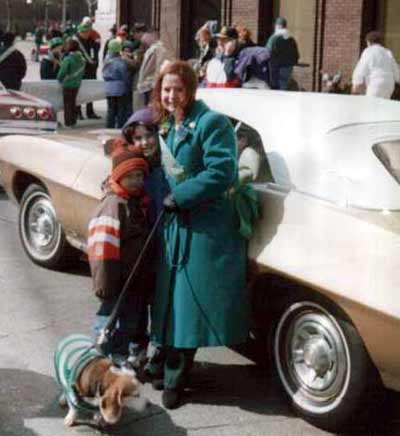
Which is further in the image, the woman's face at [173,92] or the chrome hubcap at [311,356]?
the woman's face at [173,92]

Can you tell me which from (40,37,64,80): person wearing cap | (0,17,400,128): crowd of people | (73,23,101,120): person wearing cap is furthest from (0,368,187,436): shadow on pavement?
(73,23,101,120): person wearing cap

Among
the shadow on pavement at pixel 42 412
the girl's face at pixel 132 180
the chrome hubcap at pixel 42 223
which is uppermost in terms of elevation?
the girl's face at pixel 132 180

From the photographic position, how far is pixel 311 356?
471 centimetres

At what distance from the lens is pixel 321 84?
18078 mm

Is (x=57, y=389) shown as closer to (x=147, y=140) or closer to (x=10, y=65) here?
(x=147, y=140)

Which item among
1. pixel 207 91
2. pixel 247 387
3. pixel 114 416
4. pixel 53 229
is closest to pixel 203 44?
pixel 53 229

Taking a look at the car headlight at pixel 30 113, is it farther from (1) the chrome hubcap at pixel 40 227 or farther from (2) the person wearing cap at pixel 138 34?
(2) the person wearing cap at pixel 138 34

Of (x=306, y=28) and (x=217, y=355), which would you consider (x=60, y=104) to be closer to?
(x=306, y=28)

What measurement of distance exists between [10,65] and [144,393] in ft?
37.2

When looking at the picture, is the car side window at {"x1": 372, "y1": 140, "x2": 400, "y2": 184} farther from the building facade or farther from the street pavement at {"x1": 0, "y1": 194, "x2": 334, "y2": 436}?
the building facade

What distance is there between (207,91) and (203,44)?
354 inches

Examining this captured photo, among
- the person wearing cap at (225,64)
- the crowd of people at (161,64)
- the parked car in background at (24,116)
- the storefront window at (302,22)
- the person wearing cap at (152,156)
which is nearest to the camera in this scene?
the person wearing cap at (152,156)

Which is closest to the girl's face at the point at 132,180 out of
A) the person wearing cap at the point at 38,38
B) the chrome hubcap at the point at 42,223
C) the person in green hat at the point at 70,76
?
the chrome hubcap at the point at 42,223

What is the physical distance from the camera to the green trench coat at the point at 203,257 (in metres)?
4.80
